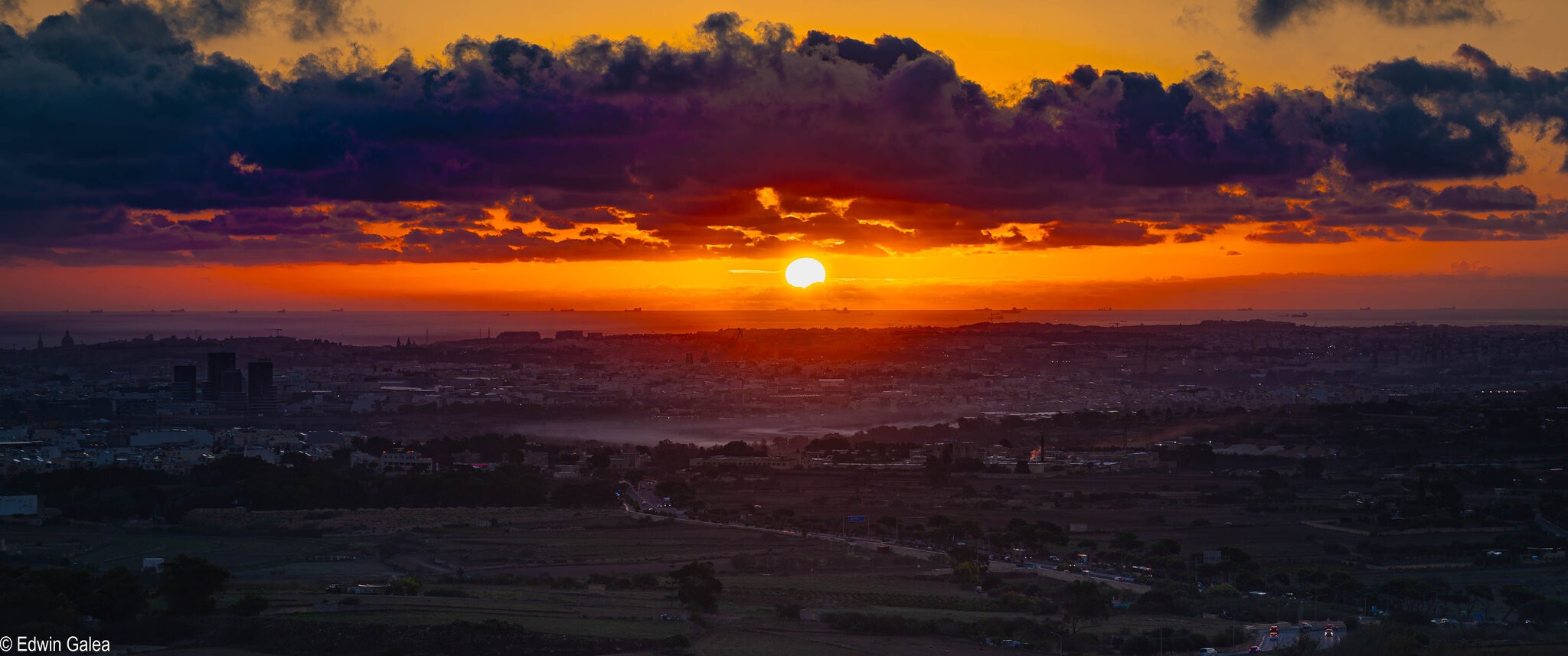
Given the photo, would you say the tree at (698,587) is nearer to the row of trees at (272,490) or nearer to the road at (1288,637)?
the road at (1288,637)

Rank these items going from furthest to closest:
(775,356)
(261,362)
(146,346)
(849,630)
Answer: (775,356) → (146,346) → (261,362) → (849,630)

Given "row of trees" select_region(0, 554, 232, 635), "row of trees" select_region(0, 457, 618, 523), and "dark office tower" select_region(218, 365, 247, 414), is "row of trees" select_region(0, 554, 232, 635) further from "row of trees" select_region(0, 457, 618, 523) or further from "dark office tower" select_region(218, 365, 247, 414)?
"dark office tower" select_region(218, 365, 247, 414)

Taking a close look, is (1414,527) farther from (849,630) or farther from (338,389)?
(338,389)

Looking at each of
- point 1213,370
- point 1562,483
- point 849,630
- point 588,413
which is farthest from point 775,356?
point 849,630

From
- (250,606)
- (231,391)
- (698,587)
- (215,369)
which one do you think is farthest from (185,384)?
(698,587)

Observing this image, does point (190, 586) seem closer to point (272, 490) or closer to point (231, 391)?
point (272, 490)

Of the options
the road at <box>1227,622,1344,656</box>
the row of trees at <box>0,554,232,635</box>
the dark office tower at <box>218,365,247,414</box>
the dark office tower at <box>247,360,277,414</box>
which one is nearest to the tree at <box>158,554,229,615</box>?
the row of trees at <box>0,554,232,635</box>
